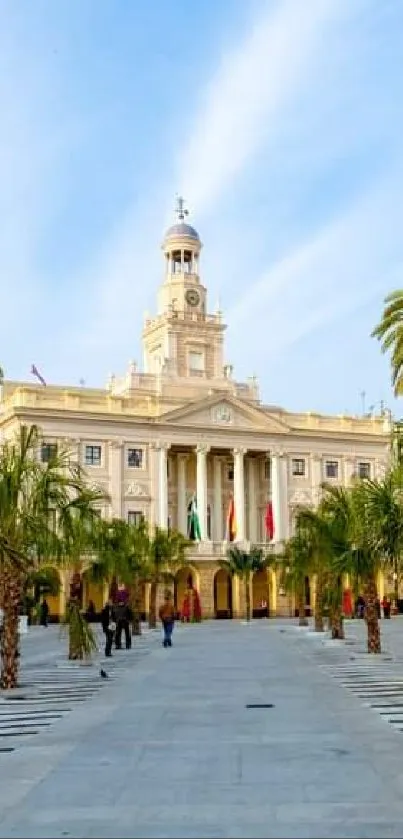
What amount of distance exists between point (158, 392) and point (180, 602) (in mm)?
14435

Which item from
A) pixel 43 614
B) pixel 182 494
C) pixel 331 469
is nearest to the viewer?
pixel 43 614

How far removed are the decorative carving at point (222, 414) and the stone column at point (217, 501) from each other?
3.46 meters

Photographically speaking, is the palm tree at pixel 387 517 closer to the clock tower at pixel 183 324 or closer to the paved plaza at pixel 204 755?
the paved plaza at pixel 204 755

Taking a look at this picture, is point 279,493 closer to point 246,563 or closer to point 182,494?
point 182,494

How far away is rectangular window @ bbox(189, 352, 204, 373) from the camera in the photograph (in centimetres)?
7926

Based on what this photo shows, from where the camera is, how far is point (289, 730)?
12.6m

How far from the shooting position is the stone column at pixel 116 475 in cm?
7175

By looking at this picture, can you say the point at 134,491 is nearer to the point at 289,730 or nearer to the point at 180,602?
the point at 180,602

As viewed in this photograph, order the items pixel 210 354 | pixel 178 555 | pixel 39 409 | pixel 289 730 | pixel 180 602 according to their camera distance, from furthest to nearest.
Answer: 1. pixel 210 354
2. pixel 180 602
3. pixel 39 409
4. pixel 178 555
5. pixel 289 730

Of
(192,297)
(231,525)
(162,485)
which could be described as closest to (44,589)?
(231,525)

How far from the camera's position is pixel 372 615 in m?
27.4

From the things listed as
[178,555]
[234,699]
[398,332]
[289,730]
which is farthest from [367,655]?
[178,555]

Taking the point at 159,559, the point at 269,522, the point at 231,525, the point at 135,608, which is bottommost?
the point at 135,608

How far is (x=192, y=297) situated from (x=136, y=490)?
16.8 metres
